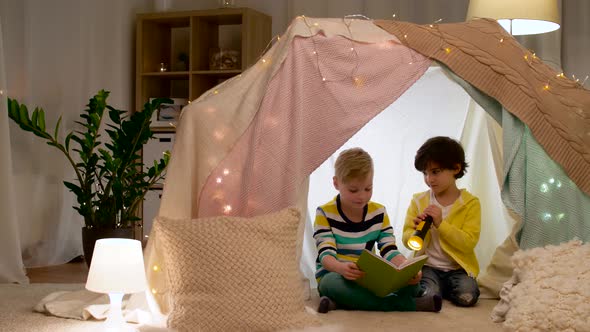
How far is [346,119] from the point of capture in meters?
2.63

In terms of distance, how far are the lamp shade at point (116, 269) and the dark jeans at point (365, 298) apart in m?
0.70

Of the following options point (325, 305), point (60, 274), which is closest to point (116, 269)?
point (325, 305)

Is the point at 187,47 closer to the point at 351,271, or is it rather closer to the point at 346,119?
the point at 346,119

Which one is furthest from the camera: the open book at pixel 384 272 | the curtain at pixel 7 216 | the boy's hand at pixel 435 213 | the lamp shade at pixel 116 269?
the curtain at pixel 7 216

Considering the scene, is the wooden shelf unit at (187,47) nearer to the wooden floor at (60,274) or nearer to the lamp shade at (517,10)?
the wooden floor at (60,274)

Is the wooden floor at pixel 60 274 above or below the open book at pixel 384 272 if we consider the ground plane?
below

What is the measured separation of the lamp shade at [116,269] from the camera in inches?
86.7

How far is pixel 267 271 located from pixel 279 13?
2.95 m

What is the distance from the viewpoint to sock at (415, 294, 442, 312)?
8.73 feet

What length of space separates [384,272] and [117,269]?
79 centimetres

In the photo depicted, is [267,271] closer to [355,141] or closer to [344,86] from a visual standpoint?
[344,86]

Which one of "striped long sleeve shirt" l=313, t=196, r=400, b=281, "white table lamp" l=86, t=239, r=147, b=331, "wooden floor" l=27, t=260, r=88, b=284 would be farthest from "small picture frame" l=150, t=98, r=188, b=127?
"white table lamp" l=86, t=239, r=147, b=331

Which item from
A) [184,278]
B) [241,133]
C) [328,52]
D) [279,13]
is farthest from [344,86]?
[279,13]

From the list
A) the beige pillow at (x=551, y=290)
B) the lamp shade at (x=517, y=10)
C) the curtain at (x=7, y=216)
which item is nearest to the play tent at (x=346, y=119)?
the beige pillow at (x=551, y=290)
